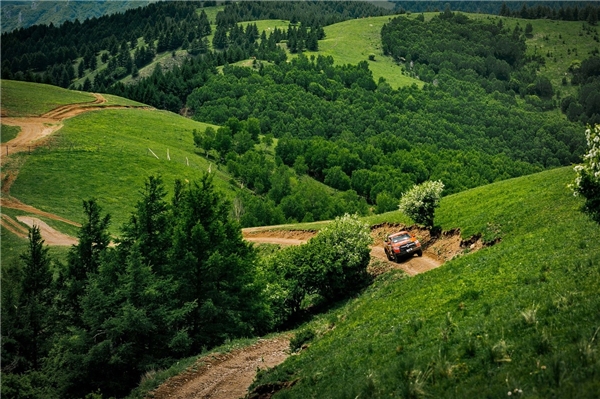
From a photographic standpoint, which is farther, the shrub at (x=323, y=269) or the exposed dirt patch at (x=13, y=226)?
the exposed dirt patch at (x=13, y=226)

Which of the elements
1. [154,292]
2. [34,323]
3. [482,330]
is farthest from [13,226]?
[482,330]

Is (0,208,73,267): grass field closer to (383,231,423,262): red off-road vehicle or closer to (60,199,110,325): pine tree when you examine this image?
(60,199,110,325): pine tree

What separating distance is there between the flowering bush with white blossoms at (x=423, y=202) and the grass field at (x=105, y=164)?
47960 millimetres

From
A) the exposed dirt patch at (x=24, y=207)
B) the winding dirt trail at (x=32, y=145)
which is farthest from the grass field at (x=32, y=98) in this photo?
the exposed dirt patch at (x=24, y=207)

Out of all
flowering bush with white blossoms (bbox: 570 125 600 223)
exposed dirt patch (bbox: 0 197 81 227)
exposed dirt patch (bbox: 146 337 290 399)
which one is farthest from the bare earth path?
exposed dirt patch (bbox: 0 197 81 227)

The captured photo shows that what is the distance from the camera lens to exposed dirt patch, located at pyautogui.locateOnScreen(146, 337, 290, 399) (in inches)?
1061

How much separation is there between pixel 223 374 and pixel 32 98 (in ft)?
394

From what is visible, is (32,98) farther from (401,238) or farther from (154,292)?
(401,238)

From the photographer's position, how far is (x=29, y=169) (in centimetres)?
8688

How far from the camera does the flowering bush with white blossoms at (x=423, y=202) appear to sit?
154 feet

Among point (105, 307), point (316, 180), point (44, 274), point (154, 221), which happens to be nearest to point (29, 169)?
point (44, 274)

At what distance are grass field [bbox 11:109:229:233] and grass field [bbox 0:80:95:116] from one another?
30.0 ft

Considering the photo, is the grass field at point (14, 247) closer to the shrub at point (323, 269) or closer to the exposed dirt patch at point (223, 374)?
the shrub at point (323, 269)

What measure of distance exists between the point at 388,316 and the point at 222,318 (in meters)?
19.2
